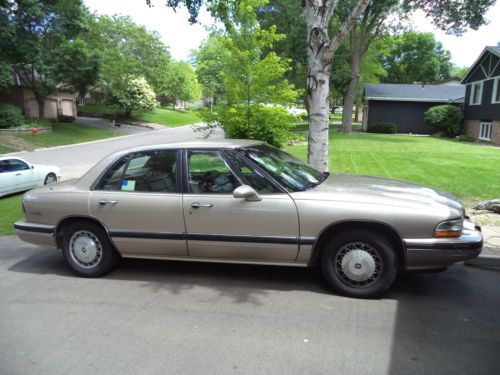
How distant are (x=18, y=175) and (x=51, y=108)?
1232 inches

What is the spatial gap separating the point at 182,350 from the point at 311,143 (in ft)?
16.3

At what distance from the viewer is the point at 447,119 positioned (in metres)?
31.1

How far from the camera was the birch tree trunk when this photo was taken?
686 cm

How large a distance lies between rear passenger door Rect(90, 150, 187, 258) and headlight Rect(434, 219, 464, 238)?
261 cm

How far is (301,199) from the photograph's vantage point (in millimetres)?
4336

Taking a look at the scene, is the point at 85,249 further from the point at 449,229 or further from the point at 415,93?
the point at 415,93

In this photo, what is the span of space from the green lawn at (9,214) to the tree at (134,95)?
3394 centimetres

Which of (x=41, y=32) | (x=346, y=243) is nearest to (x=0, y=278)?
(x=346, y=243)

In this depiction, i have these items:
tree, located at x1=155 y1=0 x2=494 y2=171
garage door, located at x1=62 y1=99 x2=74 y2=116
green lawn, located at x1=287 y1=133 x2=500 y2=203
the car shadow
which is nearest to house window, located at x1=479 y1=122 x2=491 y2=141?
green lawn, located at x1=287 y1=133 x2=500 y2=203

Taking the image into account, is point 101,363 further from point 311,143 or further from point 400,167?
point 400,167

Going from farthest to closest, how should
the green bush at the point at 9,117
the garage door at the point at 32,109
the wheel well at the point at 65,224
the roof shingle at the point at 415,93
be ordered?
the garage door at the point at 32,109, the roof shingle at the point at 415,93, the green bush at the point at 9,117, the wheel well at the point at 65,224

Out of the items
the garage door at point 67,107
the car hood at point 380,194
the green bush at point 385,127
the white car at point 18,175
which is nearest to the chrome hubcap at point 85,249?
the car hood at point 380,194

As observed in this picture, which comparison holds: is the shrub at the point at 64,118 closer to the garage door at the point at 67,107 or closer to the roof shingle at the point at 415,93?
the garage door at the point at 67,107

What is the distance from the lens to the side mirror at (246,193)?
168 inches
